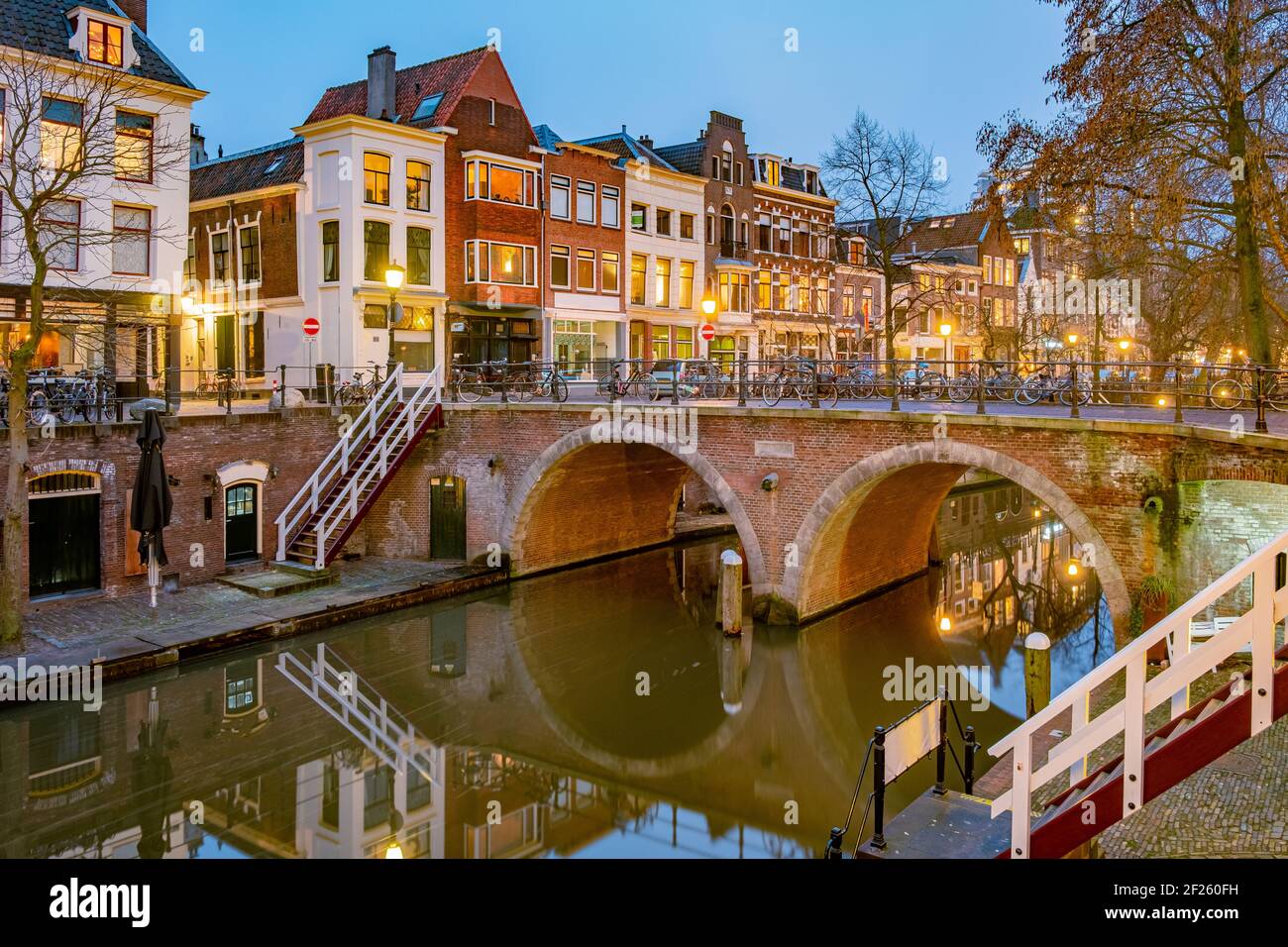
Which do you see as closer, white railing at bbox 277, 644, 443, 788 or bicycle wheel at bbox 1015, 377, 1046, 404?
white railing at bbox 277, 644, 443, 788

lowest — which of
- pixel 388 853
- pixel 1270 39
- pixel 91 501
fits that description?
pixel 388 853

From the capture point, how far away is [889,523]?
21375mm

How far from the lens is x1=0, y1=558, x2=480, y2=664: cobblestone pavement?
1539 cm

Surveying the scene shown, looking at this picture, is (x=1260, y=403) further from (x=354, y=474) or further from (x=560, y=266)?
(x=560, y=266)

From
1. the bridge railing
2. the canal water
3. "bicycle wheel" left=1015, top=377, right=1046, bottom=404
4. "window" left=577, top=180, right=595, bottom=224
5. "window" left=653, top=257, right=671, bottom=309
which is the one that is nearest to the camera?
the canal water

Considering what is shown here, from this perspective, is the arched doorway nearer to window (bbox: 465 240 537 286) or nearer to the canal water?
the canal water

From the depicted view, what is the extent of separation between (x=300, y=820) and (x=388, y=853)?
1.33m

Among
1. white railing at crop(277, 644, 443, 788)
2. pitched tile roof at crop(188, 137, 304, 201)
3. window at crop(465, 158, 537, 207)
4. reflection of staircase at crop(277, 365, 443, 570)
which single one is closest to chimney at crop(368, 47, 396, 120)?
pitched tile roof at crop(188, 137, 304, 201)

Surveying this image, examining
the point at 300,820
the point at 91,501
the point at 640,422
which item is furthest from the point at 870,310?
the point at 300,820

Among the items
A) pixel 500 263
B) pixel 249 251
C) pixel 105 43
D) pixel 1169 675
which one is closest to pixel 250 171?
pixel 249 251

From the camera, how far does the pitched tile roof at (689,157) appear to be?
1531 inches

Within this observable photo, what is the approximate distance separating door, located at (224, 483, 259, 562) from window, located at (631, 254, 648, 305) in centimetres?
1843
